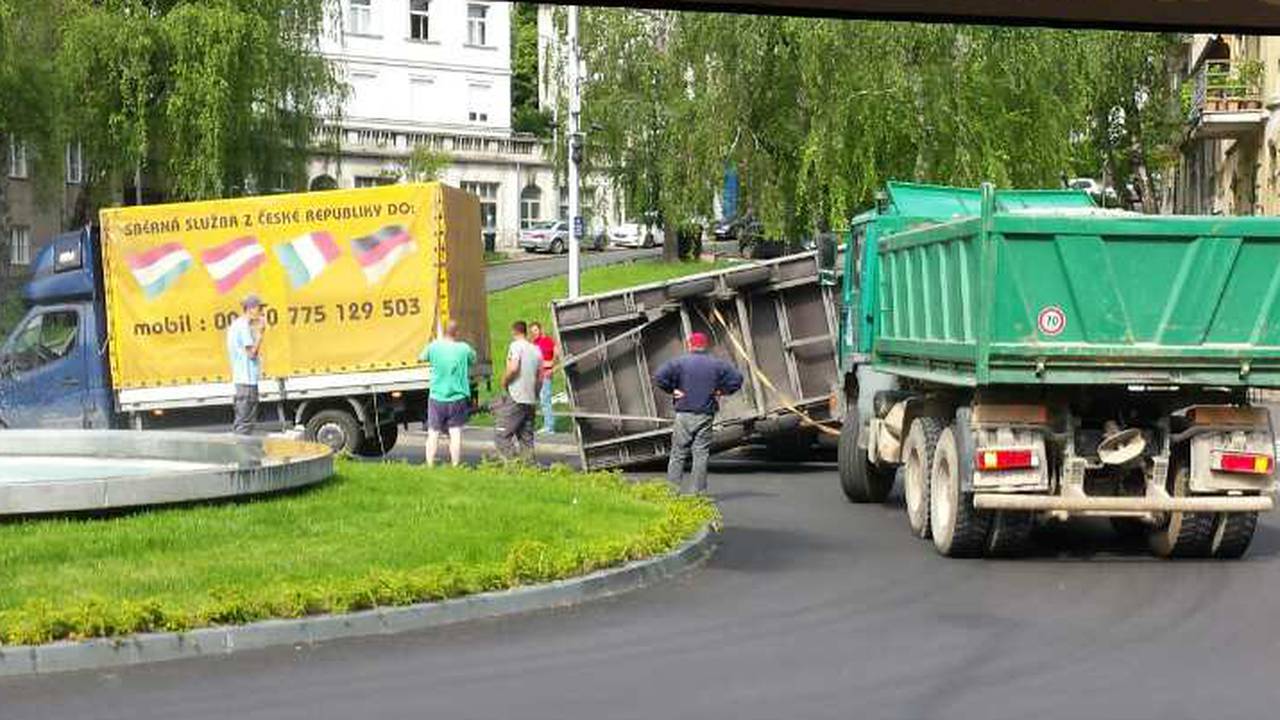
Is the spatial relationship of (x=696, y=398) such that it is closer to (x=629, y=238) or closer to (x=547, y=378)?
(x=547, y=378)

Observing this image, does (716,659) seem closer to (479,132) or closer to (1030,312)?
(1030,312)

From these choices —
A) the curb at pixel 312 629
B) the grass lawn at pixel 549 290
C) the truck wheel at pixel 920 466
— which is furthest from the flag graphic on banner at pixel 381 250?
the grass lawn at pixel 549 290

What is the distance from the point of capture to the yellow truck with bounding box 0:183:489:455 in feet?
74.2

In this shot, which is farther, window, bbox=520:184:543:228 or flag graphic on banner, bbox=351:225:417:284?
window, bbox=520:184:543:228

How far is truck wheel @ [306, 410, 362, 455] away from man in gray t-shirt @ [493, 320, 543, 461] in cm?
284

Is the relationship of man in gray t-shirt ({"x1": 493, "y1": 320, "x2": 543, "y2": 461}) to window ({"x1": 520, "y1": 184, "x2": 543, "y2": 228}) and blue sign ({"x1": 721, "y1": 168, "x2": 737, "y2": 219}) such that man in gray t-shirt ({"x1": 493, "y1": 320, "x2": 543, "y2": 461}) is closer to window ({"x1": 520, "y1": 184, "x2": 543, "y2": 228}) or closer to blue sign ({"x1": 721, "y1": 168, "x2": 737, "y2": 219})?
blue sign ({"x1": 721, "y1": 168, "x2": 737, "y2": 219})

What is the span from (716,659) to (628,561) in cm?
315

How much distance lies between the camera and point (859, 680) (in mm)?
9062

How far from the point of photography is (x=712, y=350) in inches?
871

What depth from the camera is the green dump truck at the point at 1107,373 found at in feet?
44.2

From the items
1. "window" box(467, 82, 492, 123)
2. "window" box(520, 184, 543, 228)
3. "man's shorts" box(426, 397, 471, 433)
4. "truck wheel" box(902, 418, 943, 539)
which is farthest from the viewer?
"window" box(467, 82, 492, 123)

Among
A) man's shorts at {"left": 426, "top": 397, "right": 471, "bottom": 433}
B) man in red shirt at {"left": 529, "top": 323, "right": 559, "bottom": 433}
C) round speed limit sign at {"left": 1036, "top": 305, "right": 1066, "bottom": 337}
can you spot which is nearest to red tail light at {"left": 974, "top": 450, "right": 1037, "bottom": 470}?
round speed limit sign at {"left": 1036, "top": 305, "right": 1066, "bottom": 337}

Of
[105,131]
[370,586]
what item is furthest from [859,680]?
[105,131]

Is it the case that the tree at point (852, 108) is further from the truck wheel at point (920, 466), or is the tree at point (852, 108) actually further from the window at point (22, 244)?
the window at point (22, 244)
